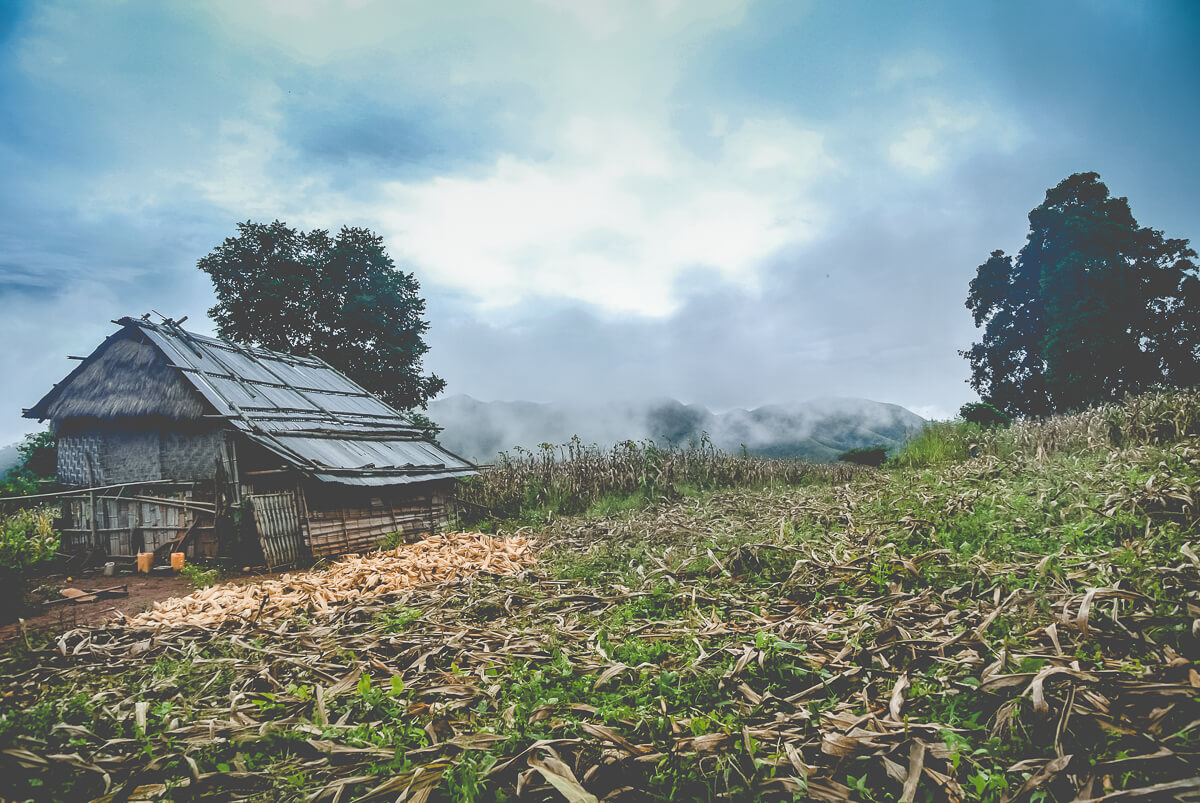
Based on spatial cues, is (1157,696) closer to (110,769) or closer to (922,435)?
(110,769)

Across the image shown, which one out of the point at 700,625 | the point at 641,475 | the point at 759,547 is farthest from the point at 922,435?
the point at 700,625

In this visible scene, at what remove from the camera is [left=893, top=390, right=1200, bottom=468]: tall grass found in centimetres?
898

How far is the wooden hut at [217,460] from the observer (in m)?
9.60

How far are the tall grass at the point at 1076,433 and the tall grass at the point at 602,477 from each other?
233 cm

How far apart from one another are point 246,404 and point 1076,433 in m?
16.6

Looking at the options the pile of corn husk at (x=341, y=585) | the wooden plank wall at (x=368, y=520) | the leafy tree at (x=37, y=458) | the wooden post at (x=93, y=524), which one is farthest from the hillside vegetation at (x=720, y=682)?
the leafy tree at (x=37, y=458)

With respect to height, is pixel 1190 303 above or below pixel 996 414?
above

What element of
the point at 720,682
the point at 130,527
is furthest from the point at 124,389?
the point at 720,682

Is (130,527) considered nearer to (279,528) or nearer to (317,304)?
(279,528)

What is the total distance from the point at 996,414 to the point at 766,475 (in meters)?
11.4

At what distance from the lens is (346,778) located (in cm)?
223

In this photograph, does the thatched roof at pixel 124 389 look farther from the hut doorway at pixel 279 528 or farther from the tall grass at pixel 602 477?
the tall grass at pixel 602 477

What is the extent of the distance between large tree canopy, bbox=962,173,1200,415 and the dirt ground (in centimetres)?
2691

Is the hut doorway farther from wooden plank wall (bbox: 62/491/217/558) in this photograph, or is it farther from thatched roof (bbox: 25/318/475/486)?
wooden plank wall (bbox: 62/491/217/558)
